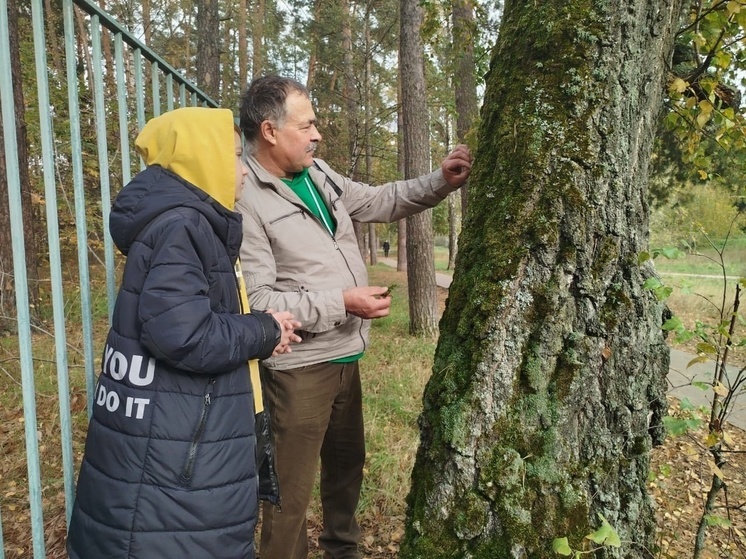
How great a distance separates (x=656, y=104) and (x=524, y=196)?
66cm

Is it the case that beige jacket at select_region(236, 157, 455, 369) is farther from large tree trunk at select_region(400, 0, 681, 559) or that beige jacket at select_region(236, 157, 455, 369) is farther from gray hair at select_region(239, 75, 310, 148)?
large tree trunk at select_region(400, 0, 681, 559)

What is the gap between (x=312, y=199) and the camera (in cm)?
214

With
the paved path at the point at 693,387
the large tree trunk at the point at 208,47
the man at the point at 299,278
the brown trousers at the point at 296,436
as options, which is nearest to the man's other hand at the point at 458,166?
the man at the point at 299,278

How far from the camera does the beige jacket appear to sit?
6.05 feet

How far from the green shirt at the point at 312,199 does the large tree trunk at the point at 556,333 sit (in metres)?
0.75

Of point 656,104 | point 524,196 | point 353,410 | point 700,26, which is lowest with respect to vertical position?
point 353,410

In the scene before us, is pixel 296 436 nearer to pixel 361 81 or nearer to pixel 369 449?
pixel 369 449

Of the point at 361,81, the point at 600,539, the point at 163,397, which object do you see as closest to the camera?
the point at 600,539

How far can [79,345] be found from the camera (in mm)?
5418

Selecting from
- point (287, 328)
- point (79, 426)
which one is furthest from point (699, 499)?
point (79, 426)

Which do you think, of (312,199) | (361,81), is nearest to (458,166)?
(312,199)

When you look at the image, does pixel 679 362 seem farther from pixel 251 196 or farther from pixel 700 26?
pixel 251 196

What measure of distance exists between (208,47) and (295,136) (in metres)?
9.13

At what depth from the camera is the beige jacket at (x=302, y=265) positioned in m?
1.84
